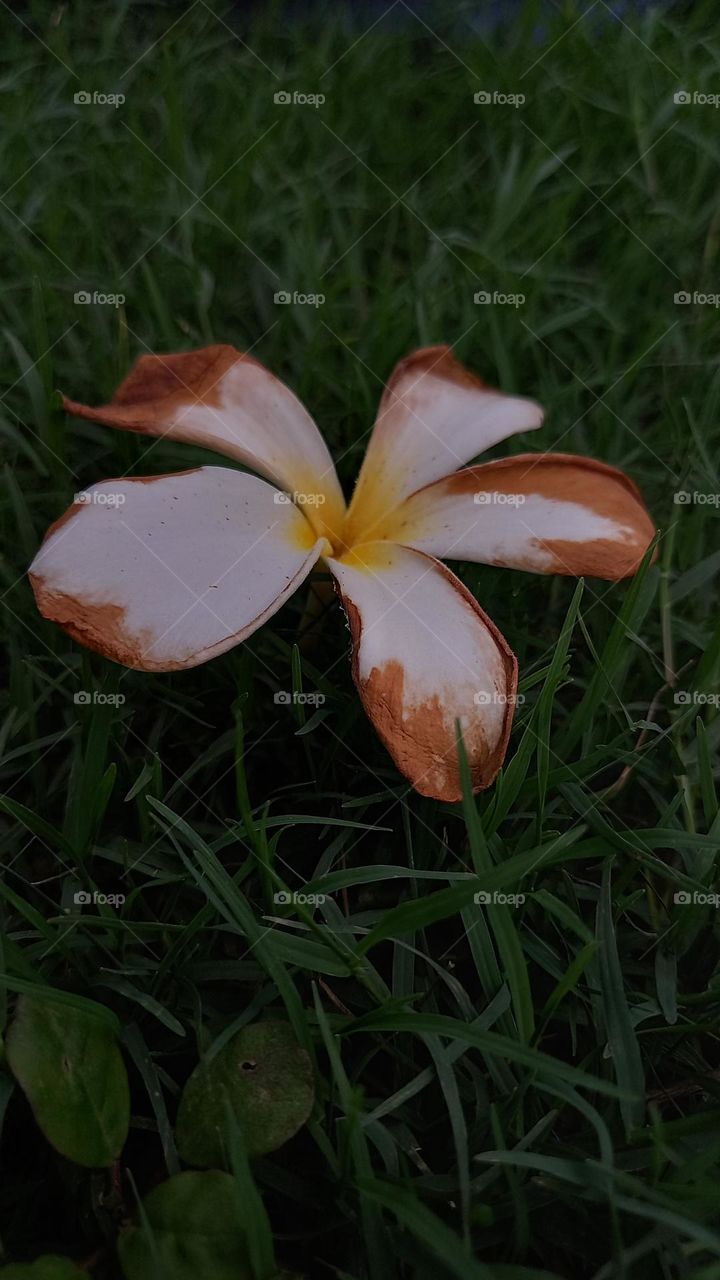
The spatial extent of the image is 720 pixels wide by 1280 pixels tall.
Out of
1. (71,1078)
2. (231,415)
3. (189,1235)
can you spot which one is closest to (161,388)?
(231,415)

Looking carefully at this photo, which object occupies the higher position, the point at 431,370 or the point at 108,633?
the point at 431,370

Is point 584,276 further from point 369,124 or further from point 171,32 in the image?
point 171,32

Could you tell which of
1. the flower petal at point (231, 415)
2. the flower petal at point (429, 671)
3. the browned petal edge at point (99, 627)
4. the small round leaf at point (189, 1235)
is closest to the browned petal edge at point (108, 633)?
the browned petal edge at point (99, 627)

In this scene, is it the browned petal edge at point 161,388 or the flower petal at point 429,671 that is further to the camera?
the browned petal edge at point 161,388

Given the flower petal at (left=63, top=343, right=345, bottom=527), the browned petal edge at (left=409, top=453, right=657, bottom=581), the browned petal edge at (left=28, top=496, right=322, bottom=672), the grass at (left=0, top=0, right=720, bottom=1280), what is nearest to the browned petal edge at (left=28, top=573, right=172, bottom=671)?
the browned petal edge at (left=28, top=496, right=322, bottom=672)

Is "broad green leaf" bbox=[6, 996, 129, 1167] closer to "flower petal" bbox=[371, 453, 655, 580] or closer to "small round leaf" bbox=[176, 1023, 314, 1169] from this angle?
"small round leaf" bbox=[176, 1023, 314, 1169]

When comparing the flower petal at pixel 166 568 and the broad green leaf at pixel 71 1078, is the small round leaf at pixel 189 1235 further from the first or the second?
the flower petal at pixel 166 568

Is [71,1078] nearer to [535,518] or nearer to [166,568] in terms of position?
[166,568]

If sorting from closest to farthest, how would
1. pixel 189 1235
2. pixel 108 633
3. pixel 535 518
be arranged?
pixel 189 1235, pixel 108 633, pixel 535 518
